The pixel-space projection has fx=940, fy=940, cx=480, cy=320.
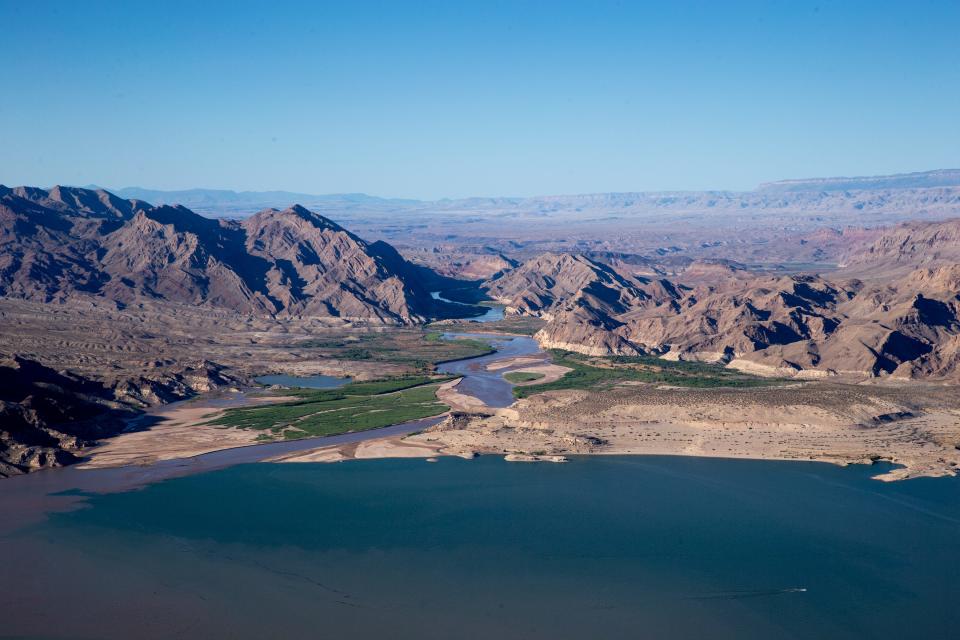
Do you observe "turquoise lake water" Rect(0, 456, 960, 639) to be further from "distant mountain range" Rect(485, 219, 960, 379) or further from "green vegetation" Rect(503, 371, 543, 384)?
"distant mountain range" Rect(485, 219, 960, 379)

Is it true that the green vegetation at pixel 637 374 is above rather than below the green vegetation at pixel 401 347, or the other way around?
below

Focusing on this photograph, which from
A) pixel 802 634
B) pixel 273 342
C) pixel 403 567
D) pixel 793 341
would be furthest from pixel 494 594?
pixel 273 342

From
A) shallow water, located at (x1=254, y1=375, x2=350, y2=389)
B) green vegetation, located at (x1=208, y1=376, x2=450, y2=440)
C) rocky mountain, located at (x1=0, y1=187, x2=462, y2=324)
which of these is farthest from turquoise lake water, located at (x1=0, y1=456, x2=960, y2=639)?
rocky mountain, located at (x1=0, y1=187, x2=462, y2=324)

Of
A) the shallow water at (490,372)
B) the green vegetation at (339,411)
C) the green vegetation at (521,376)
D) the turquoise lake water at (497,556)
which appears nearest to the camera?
the turquoise lake water at (497,556)

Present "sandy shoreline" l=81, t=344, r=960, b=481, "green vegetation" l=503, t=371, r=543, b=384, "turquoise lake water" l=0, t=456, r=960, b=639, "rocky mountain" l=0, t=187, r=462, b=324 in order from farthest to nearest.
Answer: "rocky mountain" l=0, t=187, r=462, b=324 → "green vegetation" l=503, t=371, r=543, b=384 → "sandy shoreline" l=81, t=344, r=960, b=481 → "turquoise lake water" l=0, t=456, r=960, b=639

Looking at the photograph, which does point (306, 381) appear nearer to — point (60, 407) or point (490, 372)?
point (490, 372)

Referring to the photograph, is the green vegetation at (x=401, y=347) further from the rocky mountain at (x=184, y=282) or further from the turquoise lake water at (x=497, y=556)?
the turquoise lake water at (x=497, y=556)

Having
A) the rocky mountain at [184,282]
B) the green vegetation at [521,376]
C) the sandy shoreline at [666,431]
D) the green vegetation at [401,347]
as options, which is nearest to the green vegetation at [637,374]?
the green vegetation at [521,376]
